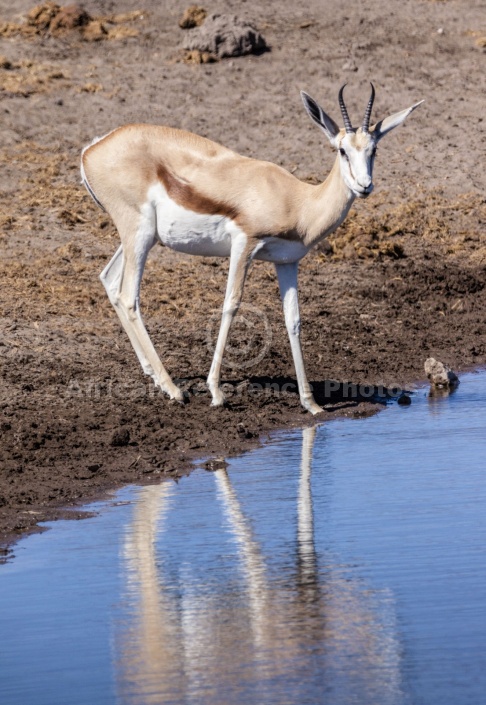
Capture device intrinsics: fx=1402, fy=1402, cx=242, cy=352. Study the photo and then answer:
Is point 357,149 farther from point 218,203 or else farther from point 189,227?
point 189,227

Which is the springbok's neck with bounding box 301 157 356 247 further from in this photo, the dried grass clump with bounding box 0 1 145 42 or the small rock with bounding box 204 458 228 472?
the dried grass clump with bounding box 0 1 145 42

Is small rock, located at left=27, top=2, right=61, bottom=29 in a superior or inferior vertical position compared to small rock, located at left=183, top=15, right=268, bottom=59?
superior

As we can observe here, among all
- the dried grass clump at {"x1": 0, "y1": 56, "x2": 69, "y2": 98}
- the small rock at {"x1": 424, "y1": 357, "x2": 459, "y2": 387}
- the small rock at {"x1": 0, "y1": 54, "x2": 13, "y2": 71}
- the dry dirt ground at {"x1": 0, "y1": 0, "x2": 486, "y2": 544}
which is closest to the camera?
the dry dirt ground at {"x1": 0, "y1": 0, "x2": 486, "y2": 544}

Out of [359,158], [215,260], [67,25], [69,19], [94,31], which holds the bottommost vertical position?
[215,260]

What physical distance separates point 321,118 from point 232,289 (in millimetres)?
1312

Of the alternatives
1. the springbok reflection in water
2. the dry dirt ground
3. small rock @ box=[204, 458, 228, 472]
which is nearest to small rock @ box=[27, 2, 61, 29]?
the dry dirt ground

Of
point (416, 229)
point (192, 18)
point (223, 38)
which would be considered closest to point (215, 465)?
point (416, 229)

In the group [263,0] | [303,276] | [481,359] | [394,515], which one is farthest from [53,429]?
[263,0]

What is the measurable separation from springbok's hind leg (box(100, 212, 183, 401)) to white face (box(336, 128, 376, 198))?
59.7 inches

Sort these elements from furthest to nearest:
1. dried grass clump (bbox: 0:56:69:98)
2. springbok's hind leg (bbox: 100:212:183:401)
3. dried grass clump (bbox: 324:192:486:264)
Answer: dried grass clump (bbox: 0:56:69:98) < dried grass clump (bbox: 324:192:486:264) < springbok's hind leg (bbox: 100:212:183:401)

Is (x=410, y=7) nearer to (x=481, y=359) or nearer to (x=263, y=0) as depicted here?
(x=263, y=0)

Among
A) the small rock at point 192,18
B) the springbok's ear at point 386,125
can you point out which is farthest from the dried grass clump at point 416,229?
the small rock at point 192,18

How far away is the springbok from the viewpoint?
372 inches

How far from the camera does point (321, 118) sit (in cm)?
934
